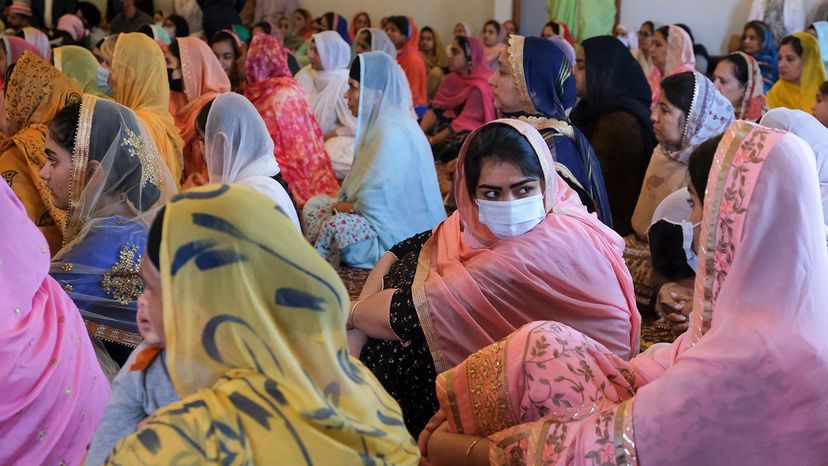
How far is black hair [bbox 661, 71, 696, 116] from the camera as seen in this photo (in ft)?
11.1

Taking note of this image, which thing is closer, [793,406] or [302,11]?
[793,406]

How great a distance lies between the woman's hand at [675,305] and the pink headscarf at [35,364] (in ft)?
5.71

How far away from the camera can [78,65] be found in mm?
4887

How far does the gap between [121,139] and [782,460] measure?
1.80 meters

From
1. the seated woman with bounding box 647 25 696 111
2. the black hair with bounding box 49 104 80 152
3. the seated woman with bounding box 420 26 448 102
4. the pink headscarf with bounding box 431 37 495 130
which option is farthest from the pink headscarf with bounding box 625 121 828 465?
the seated woman with bounding box 420 26 448 102

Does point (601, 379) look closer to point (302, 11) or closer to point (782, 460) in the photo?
point (782, 460)

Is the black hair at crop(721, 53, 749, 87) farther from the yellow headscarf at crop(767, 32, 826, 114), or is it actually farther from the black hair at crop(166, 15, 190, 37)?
the black hair at crop(166, 15, 190, 37)

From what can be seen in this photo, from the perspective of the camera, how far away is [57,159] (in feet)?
7.68

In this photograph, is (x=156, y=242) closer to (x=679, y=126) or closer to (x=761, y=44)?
(x=679, y=126)

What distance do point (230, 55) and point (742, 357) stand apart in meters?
4.67

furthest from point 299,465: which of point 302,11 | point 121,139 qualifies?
point 302,11

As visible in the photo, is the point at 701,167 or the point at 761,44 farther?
the point at 761,44

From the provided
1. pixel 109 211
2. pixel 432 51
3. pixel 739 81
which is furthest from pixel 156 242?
pixel 432 51

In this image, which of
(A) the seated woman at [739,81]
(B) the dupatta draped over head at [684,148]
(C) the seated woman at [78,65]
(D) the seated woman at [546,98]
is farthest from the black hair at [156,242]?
(C) the seated woman at [78,65]
